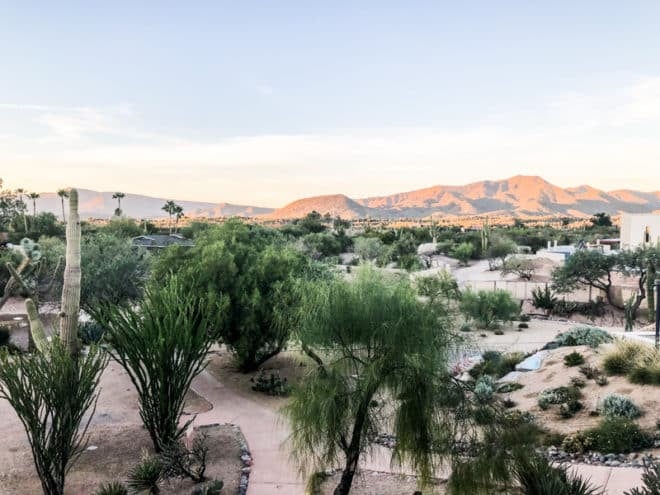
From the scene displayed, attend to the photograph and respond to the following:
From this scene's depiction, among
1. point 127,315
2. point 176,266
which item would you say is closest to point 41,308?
point 176,266

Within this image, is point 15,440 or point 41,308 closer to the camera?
point 15,440

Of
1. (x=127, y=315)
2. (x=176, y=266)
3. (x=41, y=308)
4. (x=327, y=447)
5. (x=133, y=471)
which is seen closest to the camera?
(x=327, y=447)

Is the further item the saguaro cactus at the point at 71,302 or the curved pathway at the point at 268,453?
the saguaro cactus at the point at 71,302

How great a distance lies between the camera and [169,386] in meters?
10.2

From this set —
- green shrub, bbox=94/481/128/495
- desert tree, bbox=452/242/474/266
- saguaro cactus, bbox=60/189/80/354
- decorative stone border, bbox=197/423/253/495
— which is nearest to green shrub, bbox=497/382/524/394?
decorative stone border, bbox=197/423/253/495

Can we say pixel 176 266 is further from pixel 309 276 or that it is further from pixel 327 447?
pixel 327 447

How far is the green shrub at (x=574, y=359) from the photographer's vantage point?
49.7 ft

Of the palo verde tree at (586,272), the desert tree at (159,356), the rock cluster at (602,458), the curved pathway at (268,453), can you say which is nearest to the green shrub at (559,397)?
the rock cluster at (602,458)

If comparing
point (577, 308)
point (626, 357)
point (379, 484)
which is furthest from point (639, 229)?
point (379, 484)

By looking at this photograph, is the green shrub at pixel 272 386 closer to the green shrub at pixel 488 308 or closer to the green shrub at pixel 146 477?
the green shrub at pixel 146 477

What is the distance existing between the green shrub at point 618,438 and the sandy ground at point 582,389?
0.55m

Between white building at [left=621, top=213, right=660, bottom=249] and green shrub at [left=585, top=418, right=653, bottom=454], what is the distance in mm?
45751

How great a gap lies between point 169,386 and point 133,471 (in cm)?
159

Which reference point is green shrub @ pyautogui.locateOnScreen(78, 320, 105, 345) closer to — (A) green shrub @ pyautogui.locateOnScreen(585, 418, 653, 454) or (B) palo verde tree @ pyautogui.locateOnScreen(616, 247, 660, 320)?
(A) green shrub @ pyautogui.locateOnScreen(585, 418, 653, 454)
